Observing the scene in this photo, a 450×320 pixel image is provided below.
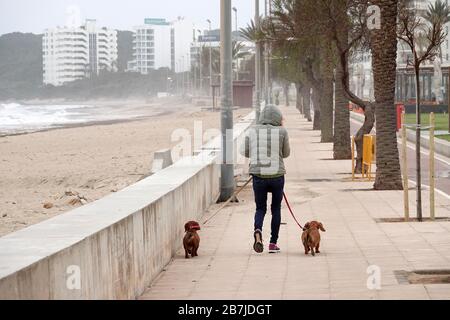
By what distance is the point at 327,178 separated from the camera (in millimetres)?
24188

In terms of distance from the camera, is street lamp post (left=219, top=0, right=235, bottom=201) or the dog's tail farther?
street lamp post (left=219, top=0, right=235, bottom=201)

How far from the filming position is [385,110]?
2045 centimetres

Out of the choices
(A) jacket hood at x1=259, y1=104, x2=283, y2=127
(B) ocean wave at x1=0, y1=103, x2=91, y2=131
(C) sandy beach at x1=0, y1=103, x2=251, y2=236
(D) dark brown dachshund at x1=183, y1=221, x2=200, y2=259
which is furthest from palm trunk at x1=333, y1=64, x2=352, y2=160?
(B) ocean wave at x1=0, y1=103, x2=91, y2=131

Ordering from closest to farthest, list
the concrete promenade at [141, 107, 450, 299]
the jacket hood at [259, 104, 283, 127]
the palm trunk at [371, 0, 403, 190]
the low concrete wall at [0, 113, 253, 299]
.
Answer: the low concrete wall at [0, 113, 253, 299] → the concrete promenade at [141, 107, 450, 299] → the jacket hood at [259, 104, 283, 127] → the palm trunk at [371, 0, 403, 190]

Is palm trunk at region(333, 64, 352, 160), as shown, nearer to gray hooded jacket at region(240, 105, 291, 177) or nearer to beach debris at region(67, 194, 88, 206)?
beach debris at region(67, 194, 88, 206)

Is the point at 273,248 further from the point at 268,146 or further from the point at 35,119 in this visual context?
the point at 35,119

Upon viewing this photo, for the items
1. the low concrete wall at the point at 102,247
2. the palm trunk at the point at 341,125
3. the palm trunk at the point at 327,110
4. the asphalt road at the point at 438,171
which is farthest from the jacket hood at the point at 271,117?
the palm trunk at the point at 327,110

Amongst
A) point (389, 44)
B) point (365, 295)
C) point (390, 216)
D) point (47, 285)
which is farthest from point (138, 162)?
point (47, 285)

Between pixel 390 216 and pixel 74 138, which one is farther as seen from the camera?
pixel 74 138

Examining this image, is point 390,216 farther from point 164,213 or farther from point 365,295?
point 365,295

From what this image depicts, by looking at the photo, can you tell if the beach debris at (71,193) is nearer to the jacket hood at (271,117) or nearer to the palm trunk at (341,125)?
the palm trunk at (341,125)

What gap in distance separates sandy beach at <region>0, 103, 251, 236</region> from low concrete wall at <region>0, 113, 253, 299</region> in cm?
536

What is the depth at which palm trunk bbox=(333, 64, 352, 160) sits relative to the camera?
2953cm
